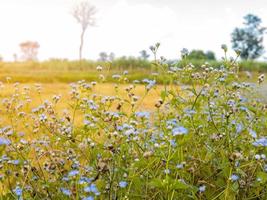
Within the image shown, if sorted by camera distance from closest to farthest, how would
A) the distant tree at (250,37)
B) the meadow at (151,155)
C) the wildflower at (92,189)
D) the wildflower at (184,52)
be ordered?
the wildflower at (92,189), the meadow at (151,155), the wildflower at (184,52), the distant tree at (250,37)

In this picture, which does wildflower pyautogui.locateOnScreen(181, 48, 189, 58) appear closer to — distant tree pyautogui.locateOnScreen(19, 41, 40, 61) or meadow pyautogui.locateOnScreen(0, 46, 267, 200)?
meadow pyautogui.locateOnScreen(0, 46, 267, 200)

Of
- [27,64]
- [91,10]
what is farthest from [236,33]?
[27,64]

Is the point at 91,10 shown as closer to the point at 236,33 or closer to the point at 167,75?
the point at 236,33

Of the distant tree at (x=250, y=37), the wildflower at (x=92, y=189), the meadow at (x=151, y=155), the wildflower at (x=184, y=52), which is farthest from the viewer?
the distant tree at (x=250, y=37)

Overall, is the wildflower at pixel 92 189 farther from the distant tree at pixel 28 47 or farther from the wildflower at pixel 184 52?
the distant tree at pixel 28 47

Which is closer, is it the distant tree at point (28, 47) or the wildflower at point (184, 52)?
the wildflower at point (184, 52)

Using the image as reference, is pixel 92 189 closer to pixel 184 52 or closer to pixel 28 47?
pixel 184 52

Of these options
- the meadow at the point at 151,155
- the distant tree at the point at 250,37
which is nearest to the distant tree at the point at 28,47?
the distant tree at the point at 250,37

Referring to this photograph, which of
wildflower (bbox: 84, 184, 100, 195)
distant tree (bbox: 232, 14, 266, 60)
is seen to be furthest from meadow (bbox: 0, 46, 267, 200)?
distant tree (bbox: 232, 14, 266, 60)

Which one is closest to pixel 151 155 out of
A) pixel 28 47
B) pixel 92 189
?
pixel 92 189

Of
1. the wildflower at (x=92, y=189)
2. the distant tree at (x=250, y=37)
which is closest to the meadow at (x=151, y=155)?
the wildflower at (x=92, y=189)

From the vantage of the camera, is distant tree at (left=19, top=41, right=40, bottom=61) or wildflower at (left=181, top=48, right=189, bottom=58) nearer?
wildflower at (left=181, top=48, right=189, bottom=58)

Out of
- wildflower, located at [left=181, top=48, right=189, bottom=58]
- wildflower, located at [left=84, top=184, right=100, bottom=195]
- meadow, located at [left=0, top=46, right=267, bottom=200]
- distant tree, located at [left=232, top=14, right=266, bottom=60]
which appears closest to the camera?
wildflower, located at [left=84, top=184, right=100, bottom=195]

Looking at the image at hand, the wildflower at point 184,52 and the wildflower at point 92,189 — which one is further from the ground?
the wildflower at point 184,52
